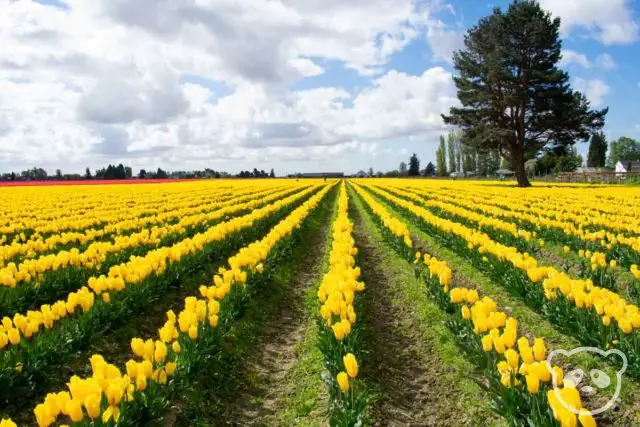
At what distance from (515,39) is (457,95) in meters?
6.67

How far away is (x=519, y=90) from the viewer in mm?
38250

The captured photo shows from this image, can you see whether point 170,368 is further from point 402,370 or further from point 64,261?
point 64,261

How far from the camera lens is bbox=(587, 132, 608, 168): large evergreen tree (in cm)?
10656

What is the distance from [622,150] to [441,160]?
66.5 m

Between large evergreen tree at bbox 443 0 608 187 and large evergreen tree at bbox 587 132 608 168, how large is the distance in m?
78.1

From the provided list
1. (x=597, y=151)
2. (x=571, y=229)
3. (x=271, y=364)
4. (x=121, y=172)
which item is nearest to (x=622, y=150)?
(x=597, y=151)

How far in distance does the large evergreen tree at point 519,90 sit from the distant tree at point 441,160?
3386 inches

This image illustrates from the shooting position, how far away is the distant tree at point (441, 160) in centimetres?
12766

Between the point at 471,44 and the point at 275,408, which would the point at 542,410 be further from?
the point at 471,44

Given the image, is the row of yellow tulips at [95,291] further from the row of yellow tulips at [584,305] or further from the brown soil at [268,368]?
the row of yellow tulips at [584,305]

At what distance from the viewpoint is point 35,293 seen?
22.4ft

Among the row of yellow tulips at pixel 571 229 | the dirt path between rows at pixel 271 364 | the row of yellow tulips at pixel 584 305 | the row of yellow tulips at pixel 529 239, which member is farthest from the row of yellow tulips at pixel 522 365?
the row of yellow tulips at pixel 571 229

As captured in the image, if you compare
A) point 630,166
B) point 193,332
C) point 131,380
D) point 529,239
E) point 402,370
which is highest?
point 630,166

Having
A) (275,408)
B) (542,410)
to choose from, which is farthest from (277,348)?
(542,410)
